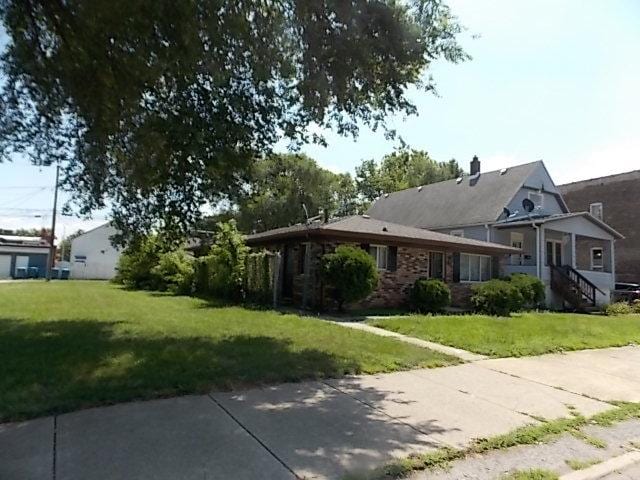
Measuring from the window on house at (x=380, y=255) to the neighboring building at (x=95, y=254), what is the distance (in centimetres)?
3649

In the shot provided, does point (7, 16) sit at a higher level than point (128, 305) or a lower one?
higher

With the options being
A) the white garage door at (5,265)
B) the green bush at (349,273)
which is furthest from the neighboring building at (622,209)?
the white garage door at (5,265)

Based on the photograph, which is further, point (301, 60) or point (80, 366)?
point (301, 60)

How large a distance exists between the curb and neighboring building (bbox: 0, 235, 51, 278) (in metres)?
48.7

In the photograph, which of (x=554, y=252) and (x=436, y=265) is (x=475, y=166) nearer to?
(x=554, y=252)

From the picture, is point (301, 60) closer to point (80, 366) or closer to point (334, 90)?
point (334, 90)

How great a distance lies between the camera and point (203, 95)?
8.16 meters

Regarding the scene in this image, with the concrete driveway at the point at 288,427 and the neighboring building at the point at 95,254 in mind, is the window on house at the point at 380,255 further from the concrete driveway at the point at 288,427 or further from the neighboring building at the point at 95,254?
the neighboring building at the point at 95,254

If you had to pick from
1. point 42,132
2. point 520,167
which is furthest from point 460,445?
point 520,167

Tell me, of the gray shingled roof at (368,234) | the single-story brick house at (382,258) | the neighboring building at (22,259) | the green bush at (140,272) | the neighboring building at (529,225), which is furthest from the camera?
the neighboring building at (22,259)

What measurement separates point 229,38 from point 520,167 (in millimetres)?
23717

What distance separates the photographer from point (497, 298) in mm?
16750

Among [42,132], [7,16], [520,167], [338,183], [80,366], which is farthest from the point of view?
[338,183]

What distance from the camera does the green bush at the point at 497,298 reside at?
55.0 feet
